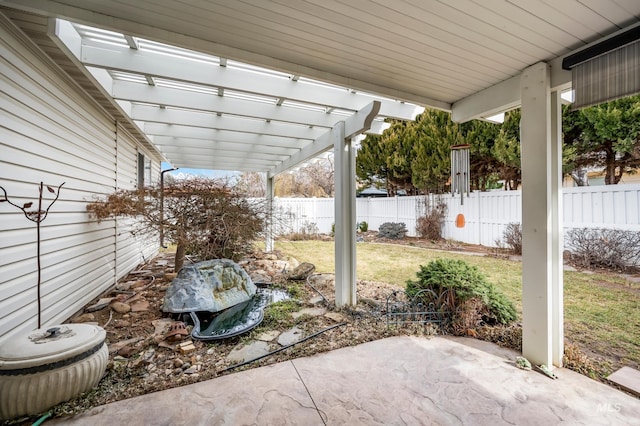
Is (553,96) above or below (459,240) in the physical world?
above

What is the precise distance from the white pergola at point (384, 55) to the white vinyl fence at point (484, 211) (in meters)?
4.02

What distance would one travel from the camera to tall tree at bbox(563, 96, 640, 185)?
5.61 metres

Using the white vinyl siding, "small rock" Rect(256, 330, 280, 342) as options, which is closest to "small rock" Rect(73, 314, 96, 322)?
the white vinyl siding

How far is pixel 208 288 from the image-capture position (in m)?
4.11

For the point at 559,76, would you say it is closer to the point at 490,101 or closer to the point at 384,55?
the point at 490,101

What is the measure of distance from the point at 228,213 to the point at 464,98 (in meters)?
4.00

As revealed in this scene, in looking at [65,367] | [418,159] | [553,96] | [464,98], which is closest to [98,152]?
[65,367]

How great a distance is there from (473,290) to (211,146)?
568 cm

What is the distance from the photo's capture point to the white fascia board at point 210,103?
3.60m

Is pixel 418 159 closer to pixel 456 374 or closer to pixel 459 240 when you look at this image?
pixel 459 240

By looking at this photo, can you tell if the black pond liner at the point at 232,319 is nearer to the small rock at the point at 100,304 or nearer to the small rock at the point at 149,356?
the small rock at the point at 149,356

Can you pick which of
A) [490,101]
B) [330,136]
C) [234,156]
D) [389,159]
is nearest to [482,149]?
[389,159]

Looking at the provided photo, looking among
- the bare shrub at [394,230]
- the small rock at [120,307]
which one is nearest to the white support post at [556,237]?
the small rock at [120,307]

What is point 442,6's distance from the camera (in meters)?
1.79
